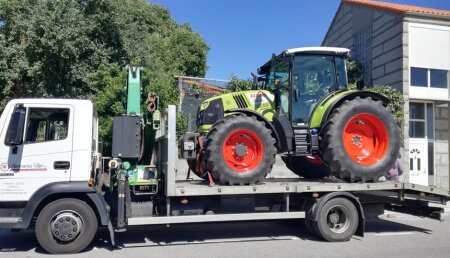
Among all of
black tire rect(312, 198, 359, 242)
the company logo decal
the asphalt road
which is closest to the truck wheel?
the asphalt road

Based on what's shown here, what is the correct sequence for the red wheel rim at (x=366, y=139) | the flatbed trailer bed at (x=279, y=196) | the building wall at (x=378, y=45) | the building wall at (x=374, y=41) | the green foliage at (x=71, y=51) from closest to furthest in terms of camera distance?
the flatbed trailer bed at (x=279, y=196) → the red wheel rim at (x=366, y=139) → the green foliage at (x=71, y=51) → the building wall at (x=378, y=45) → the building wall at (x=374, y=41)

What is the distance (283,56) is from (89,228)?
15.9 ft

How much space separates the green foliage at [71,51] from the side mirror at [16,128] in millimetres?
5006

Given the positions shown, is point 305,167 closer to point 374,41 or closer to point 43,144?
point 43,144

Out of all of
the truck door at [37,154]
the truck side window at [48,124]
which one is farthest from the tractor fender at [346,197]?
the truck side window at [48,124]

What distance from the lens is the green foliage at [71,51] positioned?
44.1ft

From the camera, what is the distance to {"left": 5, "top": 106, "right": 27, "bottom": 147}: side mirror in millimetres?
6855

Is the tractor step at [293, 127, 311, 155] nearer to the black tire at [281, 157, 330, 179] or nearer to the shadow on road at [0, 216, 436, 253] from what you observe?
the black tire at [281, 157, 330, 179]

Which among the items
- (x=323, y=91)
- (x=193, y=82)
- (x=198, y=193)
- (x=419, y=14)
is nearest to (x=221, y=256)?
(x=198, y=193)

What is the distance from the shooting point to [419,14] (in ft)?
55.1

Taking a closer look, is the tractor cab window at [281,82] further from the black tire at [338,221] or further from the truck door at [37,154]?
the truck door at [37,154]

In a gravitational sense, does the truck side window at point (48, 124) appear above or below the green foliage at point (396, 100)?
below

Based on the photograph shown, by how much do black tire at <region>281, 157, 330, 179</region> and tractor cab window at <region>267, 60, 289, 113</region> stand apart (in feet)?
5.17

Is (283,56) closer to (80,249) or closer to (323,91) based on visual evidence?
(323,91)
